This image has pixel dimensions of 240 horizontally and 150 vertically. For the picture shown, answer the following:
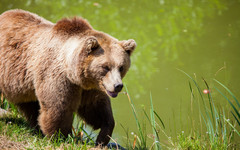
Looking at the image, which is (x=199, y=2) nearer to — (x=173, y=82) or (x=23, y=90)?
(x=173, y=82)

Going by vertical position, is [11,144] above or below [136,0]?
below

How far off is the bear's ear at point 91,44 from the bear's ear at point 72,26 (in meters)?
0.45

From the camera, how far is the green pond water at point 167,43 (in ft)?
25.4

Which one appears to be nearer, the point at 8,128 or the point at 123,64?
the point at 123,64

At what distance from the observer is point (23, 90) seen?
16.0ft

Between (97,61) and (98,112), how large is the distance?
1029 millimetres

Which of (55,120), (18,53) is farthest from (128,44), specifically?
(18,53)

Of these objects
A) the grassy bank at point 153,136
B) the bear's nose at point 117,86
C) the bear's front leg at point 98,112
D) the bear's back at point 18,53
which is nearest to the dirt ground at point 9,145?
the grassy bank at point 153,136

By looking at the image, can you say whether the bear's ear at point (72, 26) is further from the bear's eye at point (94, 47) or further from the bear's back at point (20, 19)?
the bear's back at point (20, 19)

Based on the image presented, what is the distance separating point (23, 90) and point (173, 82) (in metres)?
4.56

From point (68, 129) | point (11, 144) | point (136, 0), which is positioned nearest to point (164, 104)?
point (68, 129)

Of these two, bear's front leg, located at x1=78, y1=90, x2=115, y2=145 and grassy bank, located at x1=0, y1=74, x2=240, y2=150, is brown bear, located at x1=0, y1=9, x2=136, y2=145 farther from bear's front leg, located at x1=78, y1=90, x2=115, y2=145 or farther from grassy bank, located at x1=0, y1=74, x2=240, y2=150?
grassy bank, located at x1=0, y1=74, x2=240, y2=150

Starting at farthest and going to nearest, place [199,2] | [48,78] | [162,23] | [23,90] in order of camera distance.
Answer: [199,2], [162,23], [23,90], [48,78]

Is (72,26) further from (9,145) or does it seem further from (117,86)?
(9,145)
